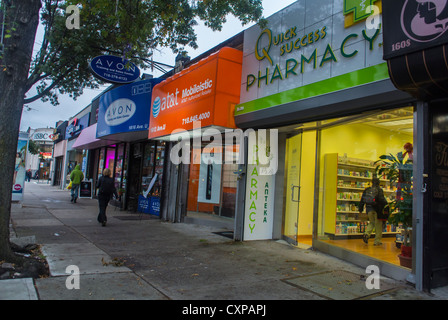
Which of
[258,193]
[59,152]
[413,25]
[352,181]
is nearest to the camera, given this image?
[413,25]

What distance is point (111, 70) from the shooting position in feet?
36.6

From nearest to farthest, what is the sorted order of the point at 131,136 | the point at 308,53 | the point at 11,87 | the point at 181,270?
the point at 11,87, the point at 181,270, the point at 308,53, the point at 131,136

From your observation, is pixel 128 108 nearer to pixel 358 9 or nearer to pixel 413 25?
pixel 358 9

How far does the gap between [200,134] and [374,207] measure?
5.03 metres

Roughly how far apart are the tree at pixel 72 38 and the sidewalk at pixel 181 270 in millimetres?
1295


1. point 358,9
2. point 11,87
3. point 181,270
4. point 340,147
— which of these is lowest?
point 181,270

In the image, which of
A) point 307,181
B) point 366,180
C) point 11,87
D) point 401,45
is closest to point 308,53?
point 401,45

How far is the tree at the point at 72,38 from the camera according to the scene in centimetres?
509

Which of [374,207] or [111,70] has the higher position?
[111,70]

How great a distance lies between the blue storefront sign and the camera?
11.6m

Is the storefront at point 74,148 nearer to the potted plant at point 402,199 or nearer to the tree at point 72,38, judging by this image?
the tree at point 72,38

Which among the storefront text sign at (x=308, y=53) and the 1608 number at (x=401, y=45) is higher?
the storefront text sign at (x=308, y=53)

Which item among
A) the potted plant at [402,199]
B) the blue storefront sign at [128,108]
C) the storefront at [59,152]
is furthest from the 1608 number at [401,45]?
the storefront at [59,152]

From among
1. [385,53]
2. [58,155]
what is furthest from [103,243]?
[58,155]
